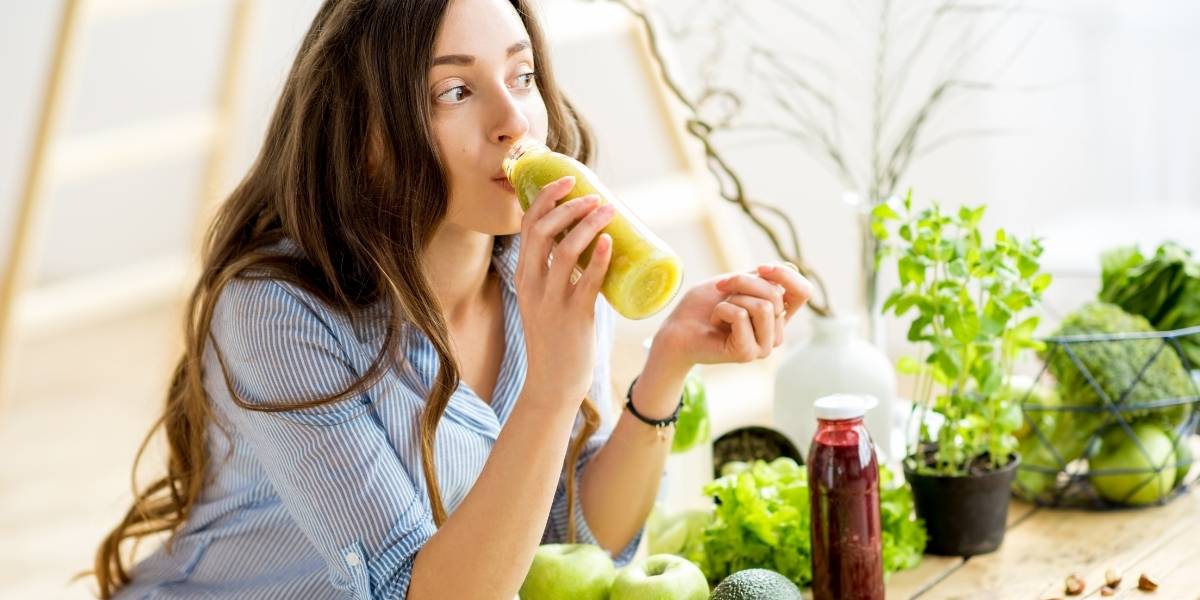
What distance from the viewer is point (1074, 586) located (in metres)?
1.22

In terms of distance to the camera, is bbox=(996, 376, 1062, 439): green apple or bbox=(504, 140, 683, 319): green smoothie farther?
bbox=(996, 376, 1062, 439): green apple

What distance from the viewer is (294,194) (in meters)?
1.33

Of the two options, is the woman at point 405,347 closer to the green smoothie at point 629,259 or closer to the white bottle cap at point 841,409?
the green smoothie at point 629,259

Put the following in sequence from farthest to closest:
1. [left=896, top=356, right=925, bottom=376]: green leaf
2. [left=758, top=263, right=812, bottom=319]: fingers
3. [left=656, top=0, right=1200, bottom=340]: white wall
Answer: [left=656, top=0, right=1200, bottom=340]: white wall → [left=896, top=356, right=925, bottom=376]: green leaf → [left=758, top=263, right=812, bottom=319]: fingers

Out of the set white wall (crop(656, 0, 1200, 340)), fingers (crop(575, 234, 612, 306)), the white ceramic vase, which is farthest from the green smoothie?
white wall (crop(656, 0, 1200, 340))

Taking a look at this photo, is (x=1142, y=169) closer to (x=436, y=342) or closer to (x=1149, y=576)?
(x=1149, y=576)

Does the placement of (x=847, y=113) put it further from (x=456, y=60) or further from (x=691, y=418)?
(x=456, y=60)

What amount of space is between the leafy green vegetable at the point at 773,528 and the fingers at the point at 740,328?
143mm

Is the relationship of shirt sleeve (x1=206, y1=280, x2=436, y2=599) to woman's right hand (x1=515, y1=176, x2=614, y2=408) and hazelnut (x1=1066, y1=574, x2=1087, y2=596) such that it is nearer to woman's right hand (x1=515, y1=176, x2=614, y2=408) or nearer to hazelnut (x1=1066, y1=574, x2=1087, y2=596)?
woman's right hand (x1=515, y1=176, x2=614, y2=408)

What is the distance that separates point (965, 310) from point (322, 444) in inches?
26.1

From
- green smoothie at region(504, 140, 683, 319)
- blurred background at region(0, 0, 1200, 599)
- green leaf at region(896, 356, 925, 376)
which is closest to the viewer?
green smoothie at region(504, 140, 683, 319)

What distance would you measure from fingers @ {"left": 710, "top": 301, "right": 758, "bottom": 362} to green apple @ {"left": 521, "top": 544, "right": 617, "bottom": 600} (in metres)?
0.25

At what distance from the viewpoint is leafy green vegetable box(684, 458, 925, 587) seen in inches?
49.9

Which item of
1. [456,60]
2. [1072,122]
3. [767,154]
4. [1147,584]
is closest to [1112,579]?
[1147,584]
